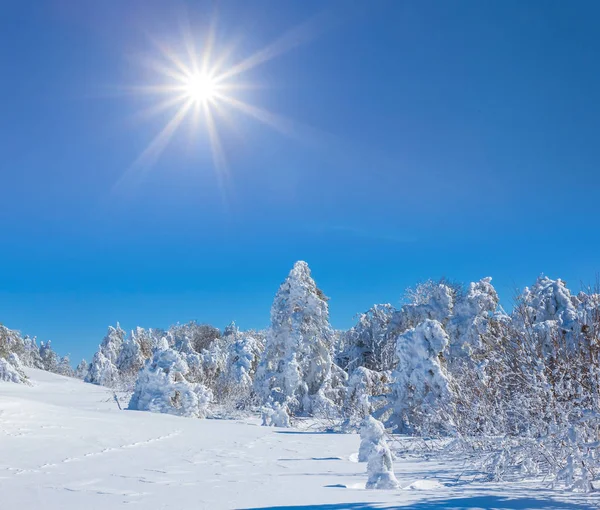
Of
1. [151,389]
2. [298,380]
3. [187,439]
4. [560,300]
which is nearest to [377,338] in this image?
[298,380]

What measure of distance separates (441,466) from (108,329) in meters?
60.1

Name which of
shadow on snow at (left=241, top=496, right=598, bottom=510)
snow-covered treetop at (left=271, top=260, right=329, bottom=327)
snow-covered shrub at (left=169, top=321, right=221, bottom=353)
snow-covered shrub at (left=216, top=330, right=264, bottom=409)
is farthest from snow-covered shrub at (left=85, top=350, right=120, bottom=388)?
shadow on snow at (left=241, top=496, right=598, bottom=510)

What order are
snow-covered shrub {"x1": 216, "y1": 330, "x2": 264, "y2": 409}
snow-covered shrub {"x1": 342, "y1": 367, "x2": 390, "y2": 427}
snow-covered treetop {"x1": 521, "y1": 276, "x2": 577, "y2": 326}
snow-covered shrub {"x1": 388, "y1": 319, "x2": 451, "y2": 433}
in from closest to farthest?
snow-covered treetop {"x1": 521, "y1": 276, "x2": 577, "y2": 326}
snow-covered shrub {"x1": 388, "y1": 319, "x2": 451, "y2": 433}
snow-covered shrub {"x1": 342, "y1": 367, "x2": 390, "y2": 427}
snow-covered shrub {"x1": 216, "y1": 330, "x2": 264, "y2": 409}

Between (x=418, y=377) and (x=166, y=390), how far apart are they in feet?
34.2

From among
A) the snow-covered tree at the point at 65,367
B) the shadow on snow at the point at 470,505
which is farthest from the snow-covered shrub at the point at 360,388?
the snow-covered tree at the point at 65,367

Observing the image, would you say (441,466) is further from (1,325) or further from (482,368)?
(1,325)

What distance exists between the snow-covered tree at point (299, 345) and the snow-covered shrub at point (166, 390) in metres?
4.09

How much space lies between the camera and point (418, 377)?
50.6 ft

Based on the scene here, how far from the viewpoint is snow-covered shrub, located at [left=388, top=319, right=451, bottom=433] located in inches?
583

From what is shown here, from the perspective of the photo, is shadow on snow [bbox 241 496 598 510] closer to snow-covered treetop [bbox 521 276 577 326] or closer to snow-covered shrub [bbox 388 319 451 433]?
snow-covered treetop [bbox 521 276 577 326]

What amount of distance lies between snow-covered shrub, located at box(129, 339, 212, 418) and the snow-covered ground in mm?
7287

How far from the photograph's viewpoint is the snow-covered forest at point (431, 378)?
6.43 m

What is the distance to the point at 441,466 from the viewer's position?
873cm

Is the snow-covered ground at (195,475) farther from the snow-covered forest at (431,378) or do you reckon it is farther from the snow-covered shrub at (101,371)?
the snow-covered shrub at (101,371)
